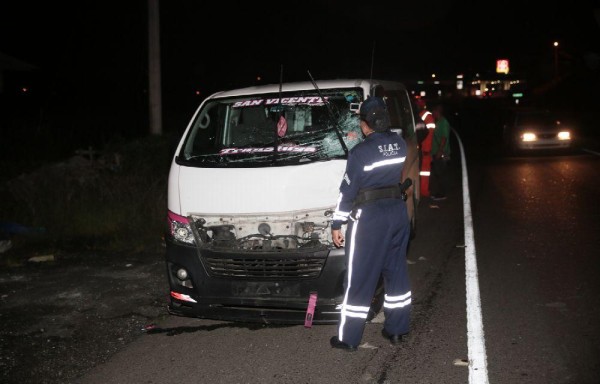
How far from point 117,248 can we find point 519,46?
94.3 metres

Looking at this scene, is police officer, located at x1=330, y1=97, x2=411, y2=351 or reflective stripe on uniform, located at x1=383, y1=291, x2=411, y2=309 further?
reflective stripe on uniform, located at x1=383, y1=291, x2=411, y2=309

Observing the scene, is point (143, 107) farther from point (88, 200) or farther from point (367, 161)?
point (367, 161)

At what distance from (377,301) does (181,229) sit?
1668 millimetres

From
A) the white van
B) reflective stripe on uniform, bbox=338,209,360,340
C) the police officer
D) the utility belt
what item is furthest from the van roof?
reflective stripe on uniform, bbox=338,209,360,340

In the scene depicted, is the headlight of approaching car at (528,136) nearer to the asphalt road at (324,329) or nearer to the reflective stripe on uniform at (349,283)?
the asphalt road at (324,329)

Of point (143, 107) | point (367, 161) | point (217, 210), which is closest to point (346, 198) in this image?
point (367, 161)

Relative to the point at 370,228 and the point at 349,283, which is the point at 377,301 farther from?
the point at 370,228

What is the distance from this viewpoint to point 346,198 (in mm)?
4414

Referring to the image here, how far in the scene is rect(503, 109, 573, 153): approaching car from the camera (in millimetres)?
17938

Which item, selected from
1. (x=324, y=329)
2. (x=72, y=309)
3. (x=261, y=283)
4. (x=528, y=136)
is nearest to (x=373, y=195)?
(x=261, y=283)

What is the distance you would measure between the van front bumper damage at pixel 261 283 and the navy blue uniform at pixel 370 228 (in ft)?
0.70

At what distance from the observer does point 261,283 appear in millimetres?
4859

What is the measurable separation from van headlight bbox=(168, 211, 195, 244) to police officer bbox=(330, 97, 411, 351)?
1.22 meters

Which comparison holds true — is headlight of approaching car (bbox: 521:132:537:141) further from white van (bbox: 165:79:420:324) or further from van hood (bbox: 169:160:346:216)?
van hood (bbox: 169:160:346:216)
